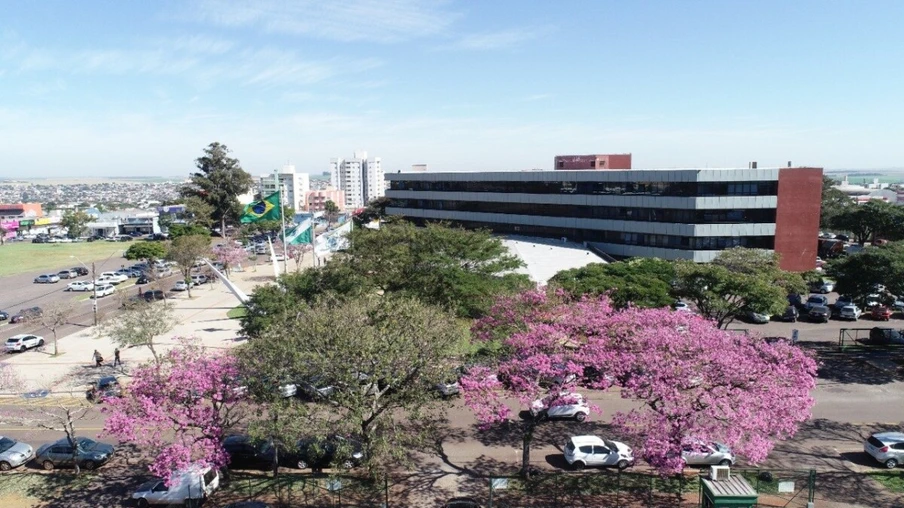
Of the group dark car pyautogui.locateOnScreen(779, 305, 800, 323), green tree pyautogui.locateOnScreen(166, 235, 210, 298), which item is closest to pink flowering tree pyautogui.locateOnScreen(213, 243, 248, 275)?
green tree pyautogui.locateOnScreen(166, 235, 210, 298)

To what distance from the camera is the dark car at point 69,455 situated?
23.3 m

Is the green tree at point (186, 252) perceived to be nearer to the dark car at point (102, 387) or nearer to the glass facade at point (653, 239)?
the glass facade at point (653, 239)

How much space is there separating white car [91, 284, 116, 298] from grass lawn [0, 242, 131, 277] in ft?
73.4

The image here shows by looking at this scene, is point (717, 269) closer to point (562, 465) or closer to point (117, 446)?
point (562, 465)

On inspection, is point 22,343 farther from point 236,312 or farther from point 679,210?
point 679,210

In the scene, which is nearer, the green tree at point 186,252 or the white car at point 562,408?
the white car at point 562,408

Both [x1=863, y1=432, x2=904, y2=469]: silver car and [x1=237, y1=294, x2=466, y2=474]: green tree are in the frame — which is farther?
[x1=863, y1=432, x2=904, y2=469]: silver car

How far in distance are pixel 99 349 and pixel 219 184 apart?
65754 mm

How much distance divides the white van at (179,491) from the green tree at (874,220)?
80164 millimetres

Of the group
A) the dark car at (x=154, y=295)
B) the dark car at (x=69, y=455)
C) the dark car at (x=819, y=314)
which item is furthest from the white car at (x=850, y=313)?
the dark car at (x=154, y=295)

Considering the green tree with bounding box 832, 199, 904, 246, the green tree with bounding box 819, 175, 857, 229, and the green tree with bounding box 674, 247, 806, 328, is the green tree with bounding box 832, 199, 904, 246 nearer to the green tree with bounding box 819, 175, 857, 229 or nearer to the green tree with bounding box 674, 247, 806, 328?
the green tree with bounding box 819, 175, 857, 229

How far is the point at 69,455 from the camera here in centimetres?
2344

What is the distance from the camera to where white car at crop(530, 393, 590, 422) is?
19531 mm

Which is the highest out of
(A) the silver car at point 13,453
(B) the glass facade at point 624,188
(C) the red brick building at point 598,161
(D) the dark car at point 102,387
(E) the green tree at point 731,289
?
(C) the red brick building at point 598,161
